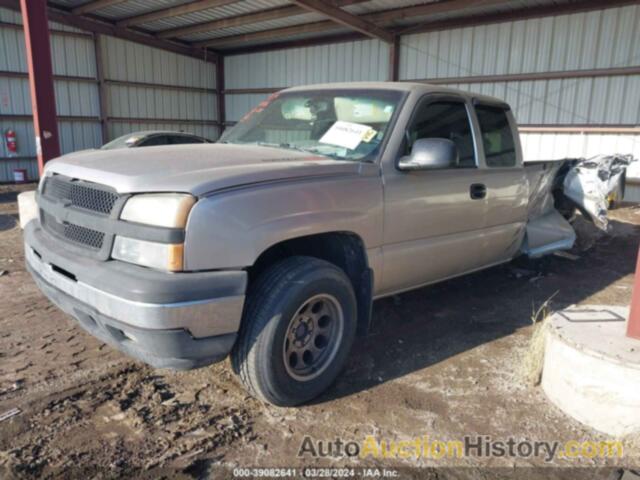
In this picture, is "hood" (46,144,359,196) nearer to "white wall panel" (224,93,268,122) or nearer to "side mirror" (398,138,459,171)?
"side mirror" (398,138,459,171)

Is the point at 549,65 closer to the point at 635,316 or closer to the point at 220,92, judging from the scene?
the point at 635,316

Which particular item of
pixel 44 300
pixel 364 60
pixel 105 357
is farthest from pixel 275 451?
pixel 364 60

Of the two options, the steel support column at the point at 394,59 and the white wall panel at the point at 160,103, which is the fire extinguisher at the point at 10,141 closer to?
the white wall panel at the point at 160,103

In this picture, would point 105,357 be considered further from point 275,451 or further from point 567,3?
point 567,3

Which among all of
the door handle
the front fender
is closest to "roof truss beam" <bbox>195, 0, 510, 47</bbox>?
the door handle

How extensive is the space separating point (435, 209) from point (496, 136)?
140 cm

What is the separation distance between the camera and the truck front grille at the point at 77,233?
2.74m

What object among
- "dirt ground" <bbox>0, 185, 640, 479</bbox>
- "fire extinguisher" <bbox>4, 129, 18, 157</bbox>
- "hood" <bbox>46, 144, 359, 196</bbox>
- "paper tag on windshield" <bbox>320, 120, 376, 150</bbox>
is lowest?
"dirt ground" <bbox>0, 185, 640, 479</bbox>

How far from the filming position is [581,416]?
2.96 metres

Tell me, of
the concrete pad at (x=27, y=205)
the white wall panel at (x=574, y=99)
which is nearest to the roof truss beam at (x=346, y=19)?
the white wall panel at (x=574, y=99)

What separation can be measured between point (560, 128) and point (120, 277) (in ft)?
41.8

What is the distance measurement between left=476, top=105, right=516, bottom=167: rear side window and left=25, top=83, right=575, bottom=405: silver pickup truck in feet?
0.15

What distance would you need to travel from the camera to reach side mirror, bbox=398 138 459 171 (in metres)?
3.38

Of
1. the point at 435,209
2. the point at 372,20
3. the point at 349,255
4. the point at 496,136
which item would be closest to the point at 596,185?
the point at 496,136
